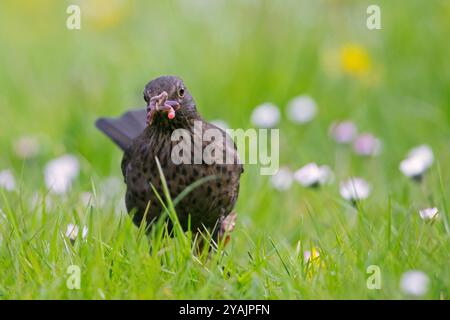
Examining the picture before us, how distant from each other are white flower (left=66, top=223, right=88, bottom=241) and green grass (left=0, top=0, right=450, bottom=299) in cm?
3

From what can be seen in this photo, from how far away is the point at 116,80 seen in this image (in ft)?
21.0

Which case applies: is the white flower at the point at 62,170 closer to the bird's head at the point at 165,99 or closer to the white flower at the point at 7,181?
the white flower at the point at 7,181

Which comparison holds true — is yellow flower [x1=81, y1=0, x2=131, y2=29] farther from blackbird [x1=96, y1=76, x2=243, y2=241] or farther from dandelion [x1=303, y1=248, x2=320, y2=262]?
dandelion [x1=303, y1=248, x2=320, y2=262]

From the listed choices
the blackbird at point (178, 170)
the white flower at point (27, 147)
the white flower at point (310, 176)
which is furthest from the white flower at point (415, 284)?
the white flower at point (27, 147)

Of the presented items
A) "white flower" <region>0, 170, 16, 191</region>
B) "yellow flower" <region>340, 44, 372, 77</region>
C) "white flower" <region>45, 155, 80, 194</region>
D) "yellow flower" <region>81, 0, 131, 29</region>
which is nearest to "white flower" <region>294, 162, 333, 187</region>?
"white flower" <region>45, 155, 80, 194</region>

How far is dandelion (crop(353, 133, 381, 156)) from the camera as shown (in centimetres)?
525

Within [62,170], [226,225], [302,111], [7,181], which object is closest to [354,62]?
[302,111]

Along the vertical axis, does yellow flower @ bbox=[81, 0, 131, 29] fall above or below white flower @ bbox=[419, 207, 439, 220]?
above

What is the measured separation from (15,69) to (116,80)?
93 centimetres

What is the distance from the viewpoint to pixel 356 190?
413 centimetres

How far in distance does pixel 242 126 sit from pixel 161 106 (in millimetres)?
2001

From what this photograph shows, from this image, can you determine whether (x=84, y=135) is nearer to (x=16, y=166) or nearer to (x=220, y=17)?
(x=16, y=166)

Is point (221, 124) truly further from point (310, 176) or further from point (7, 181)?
point (7, 181)

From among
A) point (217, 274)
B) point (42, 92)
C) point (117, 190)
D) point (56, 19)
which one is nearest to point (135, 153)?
point (217, 274)
